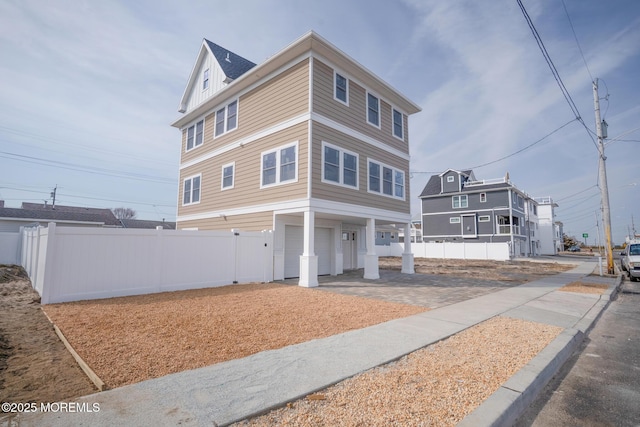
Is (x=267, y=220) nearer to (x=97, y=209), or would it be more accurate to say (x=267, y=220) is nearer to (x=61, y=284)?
(x=61, y=284)

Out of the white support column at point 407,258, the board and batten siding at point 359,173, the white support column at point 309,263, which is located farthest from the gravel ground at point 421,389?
the white support column at point 407,258

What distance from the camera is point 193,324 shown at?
5.88 meters

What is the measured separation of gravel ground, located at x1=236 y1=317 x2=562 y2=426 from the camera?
9.33 ft

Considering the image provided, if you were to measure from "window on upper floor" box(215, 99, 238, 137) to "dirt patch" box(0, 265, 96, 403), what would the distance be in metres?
10.9

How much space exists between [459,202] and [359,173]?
28.7 metres

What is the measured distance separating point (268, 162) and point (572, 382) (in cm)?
1145

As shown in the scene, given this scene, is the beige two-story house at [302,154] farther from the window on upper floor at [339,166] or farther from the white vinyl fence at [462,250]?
the white vinyl fence at [462,250]

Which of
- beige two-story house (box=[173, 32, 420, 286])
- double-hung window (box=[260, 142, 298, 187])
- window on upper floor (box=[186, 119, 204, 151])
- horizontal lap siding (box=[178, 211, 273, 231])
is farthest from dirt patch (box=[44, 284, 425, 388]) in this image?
window on upper floor (box=[186, 119, 204, 151])

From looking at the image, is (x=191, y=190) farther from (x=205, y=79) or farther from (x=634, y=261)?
(x=634, y=261)

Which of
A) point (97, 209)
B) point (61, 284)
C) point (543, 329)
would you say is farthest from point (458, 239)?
point (97, 209)

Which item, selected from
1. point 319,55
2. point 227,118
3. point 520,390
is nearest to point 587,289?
point 520,390

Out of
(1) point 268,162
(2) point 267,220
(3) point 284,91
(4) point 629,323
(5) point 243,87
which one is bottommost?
(4) point 629,323

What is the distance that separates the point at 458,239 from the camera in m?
37.9

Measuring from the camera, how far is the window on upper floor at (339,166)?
39.5 feet
